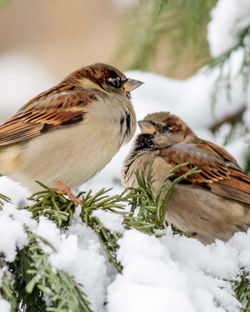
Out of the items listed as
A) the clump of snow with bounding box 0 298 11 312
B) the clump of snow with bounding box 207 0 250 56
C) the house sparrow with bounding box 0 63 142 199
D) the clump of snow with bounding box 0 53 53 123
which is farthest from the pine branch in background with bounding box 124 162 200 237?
the clump of snow with bounding box 0 53 53 123

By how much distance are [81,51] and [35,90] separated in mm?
1998

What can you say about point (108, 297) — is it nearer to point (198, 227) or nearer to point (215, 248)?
point (215, 248)

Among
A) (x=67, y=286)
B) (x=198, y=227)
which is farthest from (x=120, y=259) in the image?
(x=198, y=227)

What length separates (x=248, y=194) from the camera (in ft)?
7.36

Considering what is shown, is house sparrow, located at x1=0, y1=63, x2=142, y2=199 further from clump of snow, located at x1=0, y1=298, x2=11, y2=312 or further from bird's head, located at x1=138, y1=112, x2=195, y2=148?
clump of snow, located at x1=0, y1=298, x2=11, y2=312

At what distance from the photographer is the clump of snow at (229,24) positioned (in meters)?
2.72

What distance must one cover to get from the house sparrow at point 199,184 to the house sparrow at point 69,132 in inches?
7.3

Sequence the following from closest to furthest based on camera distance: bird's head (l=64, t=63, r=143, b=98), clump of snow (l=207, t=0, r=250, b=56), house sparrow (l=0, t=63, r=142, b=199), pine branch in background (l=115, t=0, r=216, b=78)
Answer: house sparrow (l=0, t=63, r=142, b=199) → bird's head (l=64, t=63, r=143, b=98) → clump of snow (l=207, t=0, r=250, b=56) → pine branch in background (l=115, t=0, r=216, b=78)

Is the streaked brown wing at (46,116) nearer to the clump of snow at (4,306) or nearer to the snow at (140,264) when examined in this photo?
the snow at (140,264)

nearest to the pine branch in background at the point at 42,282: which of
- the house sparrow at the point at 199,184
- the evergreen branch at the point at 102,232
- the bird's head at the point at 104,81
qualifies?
the evergreen branch at the point at 102,232

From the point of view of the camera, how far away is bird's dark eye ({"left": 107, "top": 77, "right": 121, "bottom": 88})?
2.37m

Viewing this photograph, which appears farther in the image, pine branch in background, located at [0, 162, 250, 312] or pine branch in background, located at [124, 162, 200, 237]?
pine branch in background, located at [124, 162, 200, 237]

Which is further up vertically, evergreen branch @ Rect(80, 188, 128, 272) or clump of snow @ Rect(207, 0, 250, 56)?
clump of snow @ Rect(207, 0, 250, 56)

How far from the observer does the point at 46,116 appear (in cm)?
225
